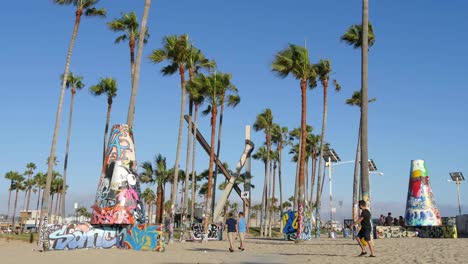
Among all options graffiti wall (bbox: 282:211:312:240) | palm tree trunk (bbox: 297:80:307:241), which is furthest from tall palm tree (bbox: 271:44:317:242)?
graffiti wall (bbox: 282:211:312:240)

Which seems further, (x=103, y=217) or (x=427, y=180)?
(x=427, y=180)

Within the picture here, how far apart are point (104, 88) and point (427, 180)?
2830 centimetres

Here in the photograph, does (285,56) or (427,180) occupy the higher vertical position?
(285,56)

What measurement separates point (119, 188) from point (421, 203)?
818 inches

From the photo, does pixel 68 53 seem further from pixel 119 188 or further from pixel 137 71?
pixel 119 188

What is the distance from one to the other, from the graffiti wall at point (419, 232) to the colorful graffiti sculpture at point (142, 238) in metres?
16.9

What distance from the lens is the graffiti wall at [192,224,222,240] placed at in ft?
A: 108

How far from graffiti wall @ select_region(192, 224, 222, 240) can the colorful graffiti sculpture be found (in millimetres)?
14557

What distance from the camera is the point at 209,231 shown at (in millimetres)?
33500

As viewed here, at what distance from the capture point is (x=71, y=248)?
58.3ft

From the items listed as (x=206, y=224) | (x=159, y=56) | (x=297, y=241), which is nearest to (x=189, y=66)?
(x=159, y=56)

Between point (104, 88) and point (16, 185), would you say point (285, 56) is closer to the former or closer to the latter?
point (104, 88)

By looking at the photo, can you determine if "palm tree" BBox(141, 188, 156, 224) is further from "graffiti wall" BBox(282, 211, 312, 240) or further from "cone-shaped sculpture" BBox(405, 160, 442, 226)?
"cone-shaped sculpture" BBox(405, 160, 442, 226)

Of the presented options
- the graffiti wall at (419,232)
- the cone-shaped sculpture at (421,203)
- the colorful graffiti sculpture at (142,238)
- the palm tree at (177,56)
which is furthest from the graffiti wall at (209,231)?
the colorful graffiti sculpture at (142,238)
